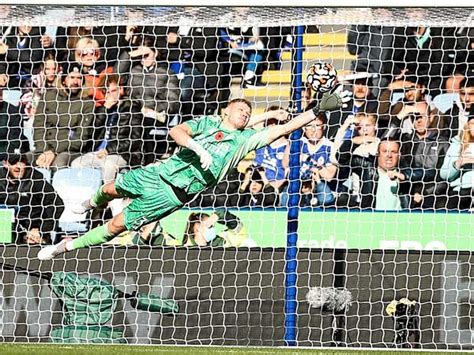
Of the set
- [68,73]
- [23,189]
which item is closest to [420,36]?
[68,73]

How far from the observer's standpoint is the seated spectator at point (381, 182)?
6.66m

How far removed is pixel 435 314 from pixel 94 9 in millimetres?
2891

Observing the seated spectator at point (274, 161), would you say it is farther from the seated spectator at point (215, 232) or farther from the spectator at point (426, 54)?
the spectator at point (426, 54)

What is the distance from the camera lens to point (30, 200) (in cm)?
673

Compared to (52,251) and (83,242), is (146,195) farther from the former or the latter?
(52,251)

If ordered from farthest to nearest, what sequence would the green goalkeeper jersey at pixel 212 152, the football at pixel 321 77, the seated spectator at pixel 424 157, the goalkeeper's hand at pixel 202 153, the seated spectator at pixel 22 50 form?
the seated spectator at pixel 22 50 < the seated spectator at pixel 424 157 < the green goalkeeper jersey at pixel 212 152 < the goalkeeper's hand at pixel 202 153 < the football at pixel 321 77

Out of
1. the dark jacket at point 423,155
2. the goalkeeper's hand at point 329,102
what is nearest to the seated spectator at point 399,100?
the dark jacket at point 423,155

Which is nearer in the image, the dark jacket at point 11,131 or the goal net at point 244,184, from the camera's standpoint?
the goal net at point 244,184

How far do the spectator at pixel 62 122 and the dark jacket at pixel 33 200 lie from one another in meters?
0.13

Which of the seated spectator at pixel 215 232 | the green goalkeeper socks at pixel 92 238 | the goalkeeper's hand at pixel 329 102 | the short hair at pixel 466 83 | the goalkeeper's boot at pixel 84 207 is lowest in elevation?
the green goalkeeper socks at pixel 92 238

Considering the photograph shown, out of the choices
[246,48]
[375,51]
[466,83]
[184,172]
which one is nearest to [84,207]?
[184,172]

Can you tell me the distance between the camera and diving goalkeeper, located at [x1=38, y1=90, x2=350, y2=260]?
6.57 meters

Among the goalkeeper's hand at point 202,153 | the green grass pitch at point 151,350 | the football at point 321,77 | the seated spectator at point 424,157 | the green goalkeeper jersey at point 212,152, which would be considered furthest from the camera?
the seated spectator at point 424,157

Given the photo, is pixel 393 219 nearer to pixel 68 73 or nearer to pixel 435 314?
pixel 435 314
